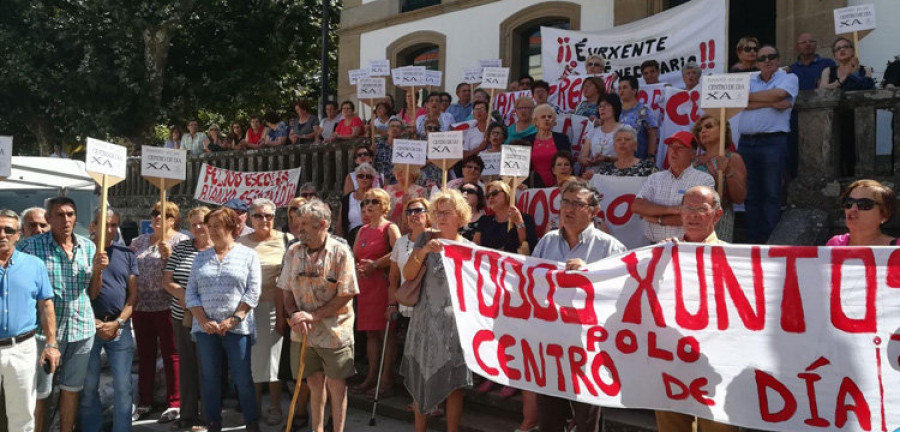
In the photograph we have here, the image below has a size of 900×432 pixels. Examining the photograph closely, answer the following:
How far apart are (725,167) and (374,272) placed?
2961 millimetres

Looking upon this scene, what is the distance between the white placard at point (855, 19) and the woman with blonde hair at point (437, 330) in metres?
4.32

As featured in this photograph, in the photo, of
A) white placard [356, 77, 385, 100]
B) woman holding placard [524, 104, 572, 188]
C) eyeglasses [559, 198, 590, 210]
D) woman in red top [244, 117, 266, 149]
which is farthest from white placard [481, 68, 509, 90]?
woman in red top [244, 117, 266, 149]

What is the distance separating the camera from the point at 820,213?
6.87 metres

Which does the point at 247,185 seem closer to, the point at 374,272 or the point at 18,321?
the point at 374,272

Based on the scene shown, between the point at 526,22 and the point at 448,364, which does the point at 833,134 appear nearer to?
the point at 448,364

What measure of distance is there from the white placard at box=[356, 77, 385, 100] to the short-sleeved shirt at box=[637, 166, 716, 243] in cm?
543

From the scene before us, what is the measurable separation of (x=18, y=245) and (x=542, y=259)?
3.89 m

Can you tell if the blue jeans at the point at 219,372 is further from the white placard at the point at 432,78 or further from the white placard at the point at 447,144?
the white placard at the point at 432,78

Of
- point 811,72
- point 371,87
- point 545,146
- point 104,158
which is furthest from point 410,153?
point 811,72

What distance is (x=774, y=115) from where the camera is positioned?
23.3 feet

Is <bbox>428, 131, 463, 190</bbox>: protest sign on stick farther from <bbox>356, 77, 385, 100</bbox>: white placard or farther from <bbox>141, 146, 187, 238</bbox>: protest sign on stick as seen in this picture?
<bbox>356, 77, 385, 100</bbox>: white placard

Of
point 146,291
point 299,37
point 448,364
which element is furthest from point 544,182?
point 299,37

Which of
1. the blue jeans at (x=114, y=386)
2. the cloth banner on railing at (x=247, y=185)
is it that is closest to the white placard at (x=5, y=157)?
the blue jeans at (x=114, y=386)

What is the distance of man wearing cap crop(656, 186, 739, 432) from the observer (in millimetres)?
4512
